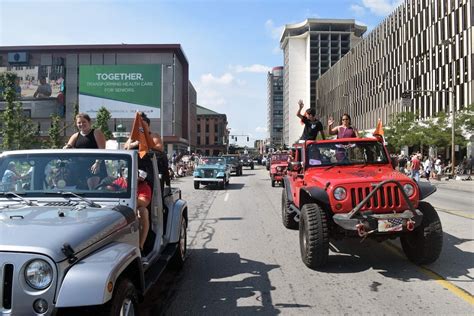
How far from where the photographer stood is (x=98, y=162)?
4734mm

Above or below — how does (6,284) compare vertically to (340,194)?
below

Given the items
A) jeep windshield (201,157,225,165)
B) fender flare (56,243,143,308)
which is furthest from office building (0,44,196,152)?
fender flare (56,243,143,308)

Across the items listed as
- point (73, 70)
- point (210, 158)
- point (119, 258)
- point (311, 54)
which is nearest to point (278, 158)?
point (210, 158)

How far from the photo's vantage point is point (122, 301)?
3.35 m

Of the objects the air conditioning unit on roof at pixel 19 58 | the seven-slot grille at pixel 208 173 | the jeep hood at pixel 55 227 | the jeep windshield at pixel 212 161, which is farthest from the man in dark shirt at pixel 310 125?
the air conditioning unit on roof at pixel 19 58

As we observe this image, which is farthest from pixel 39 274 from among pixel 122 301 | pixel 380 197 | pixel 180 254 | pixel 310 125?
pixel 310 125

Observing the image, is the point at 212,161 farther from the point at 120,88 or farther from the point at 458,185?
the point at 120,88

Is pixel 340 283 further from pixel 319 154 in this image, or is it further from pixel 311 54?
pixel 311 54

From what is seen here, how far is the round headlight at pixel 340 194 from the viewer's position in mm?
6445

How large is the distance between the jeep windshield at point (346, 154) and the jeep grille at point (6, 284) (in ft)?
19.2

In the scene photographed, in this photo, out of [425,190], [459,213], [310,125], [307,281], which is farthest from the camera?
[459,213]

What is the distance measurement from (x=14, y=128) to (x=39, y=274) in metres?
36.6

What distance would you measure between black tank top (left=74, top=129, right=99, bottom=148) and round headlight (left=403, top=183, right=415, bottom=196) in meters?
4.28

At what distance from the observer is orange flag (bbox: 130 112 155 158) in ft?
17.4
